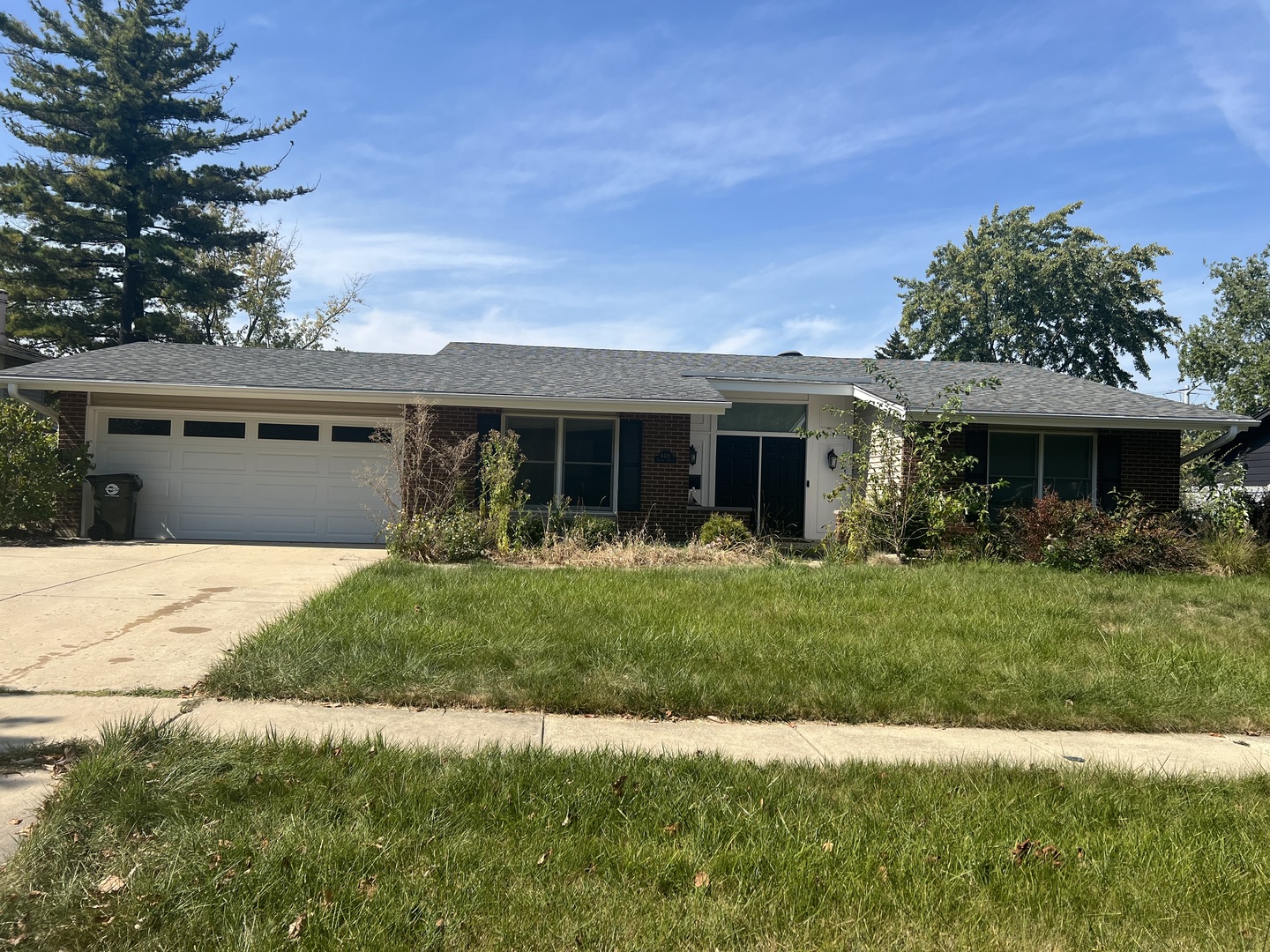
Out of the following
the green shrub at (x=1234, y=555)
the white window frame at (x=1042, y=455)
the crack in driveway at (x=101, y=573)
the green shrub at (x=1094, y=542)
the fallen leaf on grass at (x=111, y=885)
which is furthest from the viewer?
the white window frame at (x=1042, y=455)

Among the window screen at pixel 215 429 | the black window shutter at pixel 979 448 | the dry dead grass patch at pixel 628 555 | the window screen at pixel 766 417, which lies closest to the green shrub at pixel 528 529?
the dry dead grass patch at pixel 628 555

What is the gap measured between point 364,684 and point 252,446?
34.6 feet

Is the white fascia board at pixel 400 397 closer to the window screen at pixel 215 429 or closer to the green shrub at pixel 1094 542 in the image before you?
the window screen at pixel 215 429

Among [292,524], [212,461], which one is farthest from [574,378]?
[212,461]

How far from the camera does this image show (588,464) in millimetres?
13891

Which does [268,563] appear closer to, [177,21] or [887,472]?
[887,472]

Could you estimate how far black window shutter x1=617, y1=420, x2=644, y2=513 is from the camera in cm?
1370

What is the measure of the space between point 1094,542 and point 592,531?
7146 millimetres

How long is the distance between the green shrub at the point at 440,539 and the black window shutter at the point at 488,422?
2.46 m

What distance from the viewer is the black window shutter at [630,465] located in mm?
13695

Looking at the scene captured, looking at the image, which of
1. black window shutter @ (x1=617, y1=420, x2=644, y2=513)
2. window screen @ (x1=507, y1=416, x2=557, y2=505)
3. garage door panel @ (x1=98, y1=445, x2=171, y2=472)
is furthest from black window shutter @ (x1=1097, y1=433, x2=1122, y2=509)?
garage door panel @ (x1=98, y1=445, x2=171, y2=472)

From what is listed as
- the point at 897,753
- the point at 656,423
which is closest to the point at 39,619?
the point at 897,753

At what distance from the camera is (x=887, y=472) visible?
1244cm

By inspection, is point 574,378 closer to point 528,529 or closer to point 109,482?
point 528,529
